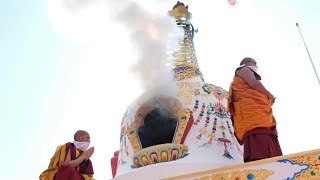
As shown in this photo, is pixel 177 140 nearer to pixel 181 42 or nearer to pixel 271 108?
pixel 271 108

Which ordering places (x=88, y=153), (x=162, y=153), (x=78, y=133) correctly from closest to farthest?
(x=88, y=153) → (x=78, y=133) → (x=162, y=153)

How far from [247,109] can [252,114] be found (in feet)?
0.33

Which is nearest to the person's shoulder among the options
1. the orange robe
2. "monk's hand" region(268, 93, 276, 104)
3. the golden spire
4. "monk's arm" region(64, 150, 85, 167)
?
the orange robe

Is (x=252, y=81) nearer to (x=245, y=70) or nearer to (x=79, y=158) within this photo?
(x=245, y=70)

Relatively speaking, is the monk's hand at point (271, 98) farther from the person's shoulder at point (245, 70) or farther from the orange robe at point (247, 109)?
the person's shoulder at point (245, 70)

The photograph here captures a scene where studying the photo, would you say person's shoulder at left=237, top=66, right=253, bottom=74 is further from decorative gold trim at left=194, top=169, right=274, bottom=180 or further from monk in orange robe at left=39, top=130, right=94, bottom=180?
monk in orange robe at left=39, top=130, right=94, bottom=180

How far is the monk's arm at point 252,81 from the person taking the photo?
5684mm

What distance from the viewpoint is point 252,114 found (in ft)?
18.4

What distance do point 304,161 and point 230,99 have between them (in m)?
1.69

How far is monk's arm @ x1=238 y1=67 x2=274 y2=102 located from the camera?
568 centimetres

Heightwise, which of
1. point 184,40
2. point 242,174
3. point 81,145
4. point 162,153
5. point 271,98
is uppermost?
point 184,40

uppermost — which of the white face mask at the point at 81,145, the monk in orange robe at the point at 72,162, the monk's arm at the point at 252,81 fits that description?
the monk's arm at the point at 252,81

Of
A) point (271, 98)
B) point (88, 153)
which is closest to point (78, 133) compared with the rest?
point (88, 153)

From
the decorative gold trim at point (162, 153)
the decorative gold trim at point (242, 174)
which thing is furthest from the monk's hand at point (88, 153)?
the decorative gold trim at point (162, 153)
